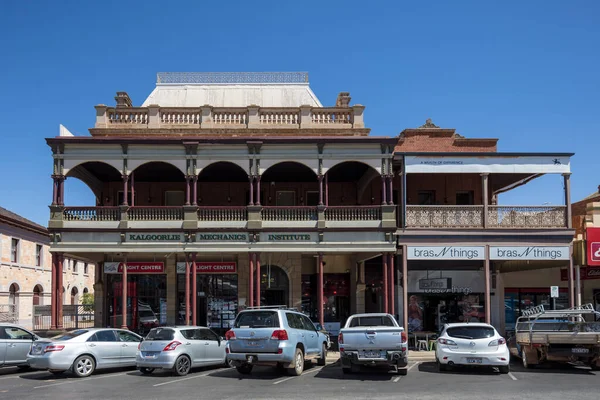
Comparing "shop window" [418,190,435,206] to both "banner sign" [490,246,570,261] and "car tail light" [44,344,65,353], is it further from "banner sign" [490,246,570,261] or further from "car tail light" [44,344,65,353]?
"car tail light" [44,344,65,353]

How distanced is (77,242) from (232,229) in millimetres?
6045

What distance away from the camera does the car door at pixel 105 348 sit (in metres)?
17.2

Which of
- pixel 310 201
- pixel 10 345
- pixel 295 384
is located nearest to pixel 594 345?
pixel 295 384

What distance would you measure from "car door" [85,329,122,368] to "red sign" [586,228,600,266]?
1851 cm

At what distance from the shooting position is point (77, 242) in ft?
81.7

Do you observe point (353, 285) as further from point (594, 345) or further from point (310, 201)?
point (594, 345)

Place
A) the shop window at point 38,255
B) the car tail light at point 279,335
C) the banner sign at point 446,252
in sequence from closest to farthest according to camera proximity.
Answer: the car tail light at point 279,335 → the banner sign at point 446,252 → the shop window at point 38,255

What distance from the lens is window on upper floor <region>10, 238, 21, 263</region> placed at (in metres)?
39.4

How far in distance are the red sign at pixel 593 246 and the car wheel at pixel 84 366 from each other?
19294mm

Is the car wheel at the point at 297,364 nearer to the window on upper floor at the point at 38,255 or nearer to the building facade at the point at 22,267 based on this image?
the building facade at the point at 22,267

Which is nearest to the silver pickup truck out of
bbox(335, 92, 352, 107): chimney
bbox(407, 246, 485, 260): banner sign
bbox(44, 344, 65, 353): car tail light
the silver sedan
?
the silver sedan

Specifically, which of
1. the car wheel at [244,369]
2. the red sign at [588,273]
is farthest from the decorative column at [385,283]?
the red sign at [588,273]

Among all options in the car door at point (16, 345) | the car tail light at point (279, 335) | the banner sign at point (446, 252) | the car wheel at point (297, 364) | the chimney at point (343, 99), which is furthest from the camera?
the chimney at point (343, 99)

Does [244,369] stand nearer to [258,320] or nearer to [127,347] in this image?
[258,320]
